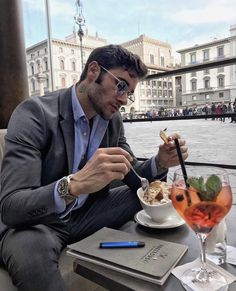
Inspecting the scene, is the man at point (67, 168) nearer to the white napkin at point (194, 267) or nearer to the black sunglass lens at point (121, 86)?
the black sunglass lens at point (121, 86)

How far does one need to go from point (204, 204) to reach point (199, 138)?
2.77m

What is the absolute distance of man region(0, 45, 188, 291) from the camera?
0.74 m

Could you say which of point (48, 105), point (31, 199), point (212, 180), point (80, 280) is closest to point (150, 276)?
point (212, 180)

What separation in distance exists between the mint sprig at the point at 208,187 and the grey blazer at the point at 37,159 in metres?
0.40

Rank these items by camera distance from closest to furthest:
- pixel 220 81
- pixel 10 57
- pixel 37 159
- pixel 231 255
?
pixel 231 255
pixel 37 159
pixel 10 57
pixel 220 81

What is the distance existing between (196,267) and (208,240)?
72 mm

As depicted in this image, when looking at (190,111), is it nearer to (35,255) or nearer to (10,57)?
(10,57)

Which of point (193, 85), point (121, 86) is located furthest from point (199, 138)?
point (121, 86)

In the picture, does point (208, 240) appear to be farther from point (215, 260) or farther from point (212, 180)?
point (212, 180)

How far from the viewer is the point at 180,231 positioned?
0.81 metres

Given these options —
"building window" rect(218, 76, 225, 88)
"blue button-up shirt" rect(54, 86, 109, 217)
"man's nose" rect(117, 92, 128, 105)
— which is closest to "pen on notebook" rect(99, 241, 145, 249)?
"blue button-up shirt" rect(54, 86, 109, 217)

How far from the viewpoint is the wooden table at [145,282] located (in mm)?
565

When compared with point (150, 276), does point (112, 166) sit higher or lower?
higher

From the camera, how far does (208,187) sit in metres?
0.52
